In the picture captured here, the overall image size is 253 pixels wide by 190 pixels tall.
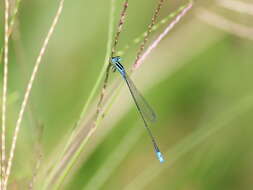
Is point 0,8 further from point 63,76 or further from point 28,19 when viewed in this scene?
point 63,76

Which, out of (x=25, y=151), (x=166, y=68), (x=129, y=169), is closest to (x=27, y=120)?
(x=25, y=151)

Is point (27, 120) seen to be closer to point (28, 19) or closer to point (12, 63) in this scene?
point (12, 63)

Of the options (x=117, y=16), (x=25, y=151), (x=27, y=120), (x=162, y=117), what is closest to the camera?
(x=25, y=151)

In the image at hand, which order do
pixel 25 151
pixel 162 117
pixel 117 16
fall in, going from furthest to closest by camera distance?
pixel 117 16
pixel 162 117
pixel 25 151

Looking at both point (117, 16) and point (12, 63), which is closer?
point (12, 63)

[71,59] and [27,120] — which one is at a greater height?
[71,59]

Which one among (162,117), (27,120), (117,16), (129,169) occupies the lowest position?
(129,169)
